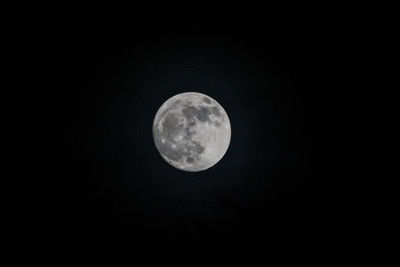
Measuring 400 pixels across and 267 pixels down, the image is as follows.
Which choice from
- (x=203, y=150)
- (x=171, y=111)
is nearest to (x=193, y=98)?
(x=171, y=111)

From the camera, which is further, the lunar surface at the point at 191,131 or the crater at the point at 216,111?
the crater at the point at 216,111

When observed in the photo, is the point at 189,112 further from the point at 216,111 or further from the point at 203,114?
the point at 216,111

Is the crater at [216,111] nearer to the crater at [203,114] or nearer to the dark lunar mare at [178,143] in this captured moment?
the crater at [203,114]

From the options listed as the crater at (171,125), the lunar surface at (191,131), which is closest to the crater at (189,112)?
the lunar surface at (191,131)

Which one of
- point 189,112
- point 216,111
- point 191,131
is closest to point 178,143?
point 191,131

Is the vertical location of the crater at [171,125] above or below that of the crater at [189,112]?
below

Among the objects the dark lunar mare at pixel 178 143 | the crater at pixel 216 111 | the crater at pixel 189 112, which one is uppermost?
the crater at pixel 216 111

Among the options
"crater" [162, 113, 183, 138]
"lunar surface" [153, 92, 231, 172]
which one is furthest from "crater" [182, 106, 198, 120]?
"crater" [162, 113, 183, 138]

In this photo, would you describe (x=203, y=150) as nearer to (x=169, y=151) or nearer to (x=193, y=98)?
(x=169, y=151)

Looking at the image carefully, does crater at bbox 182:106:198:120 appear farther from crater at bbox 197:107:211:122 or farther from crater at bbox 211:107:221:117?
crater at bbox 211:107:221:117
